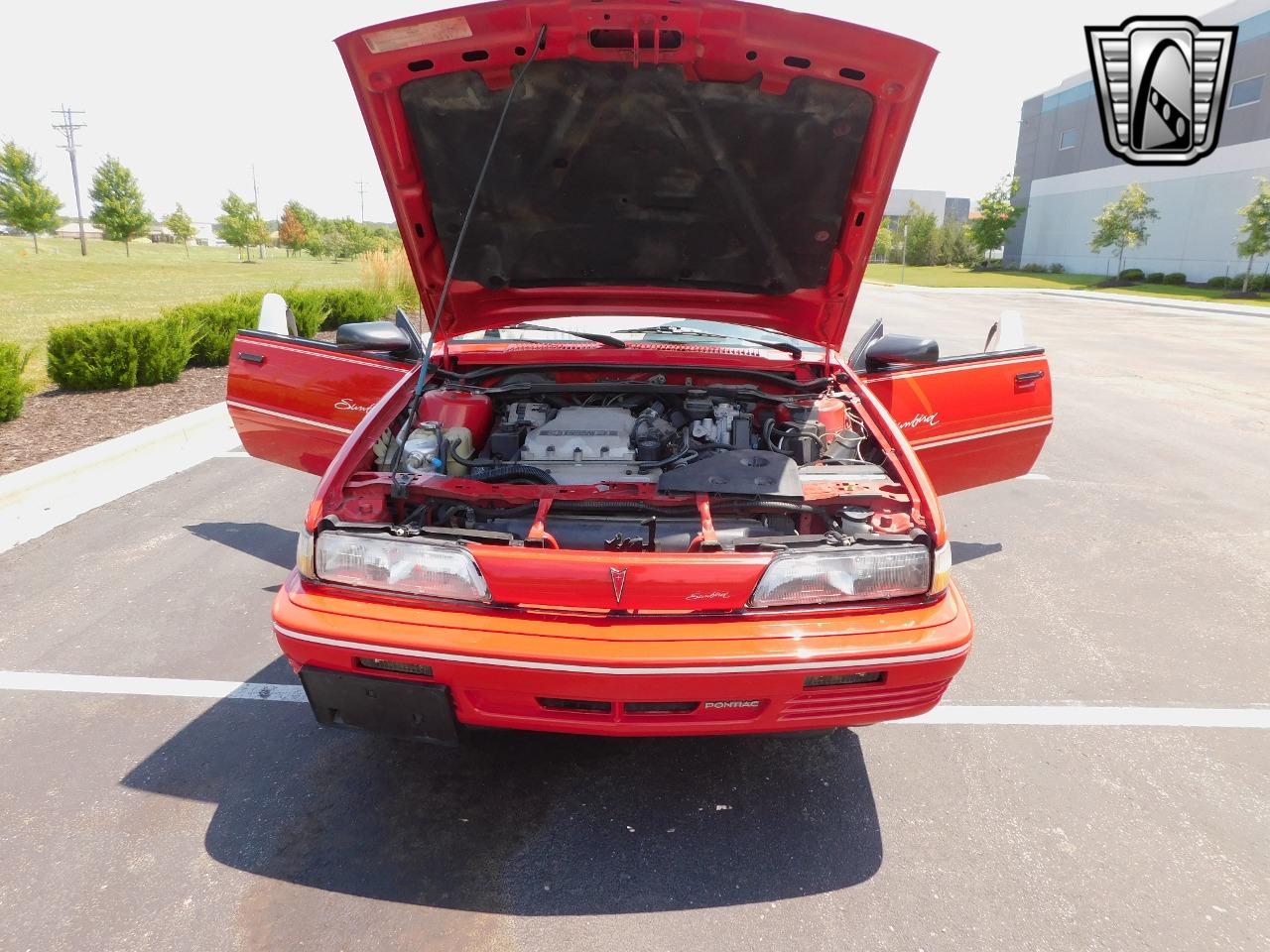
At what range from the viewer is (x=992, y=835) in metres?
2.46

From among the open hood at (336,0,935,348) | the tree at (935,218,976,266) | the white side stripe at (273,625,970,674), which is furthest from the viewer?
the tree at (935,218,976,266)

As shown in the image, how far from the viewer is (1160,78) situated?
2402 centimetres

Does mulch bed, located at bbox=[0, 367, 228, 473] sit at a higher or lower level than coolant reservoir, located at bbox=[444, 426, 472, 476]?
lower

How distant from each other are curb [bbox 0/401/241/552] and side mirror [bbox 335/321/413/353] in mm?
2428

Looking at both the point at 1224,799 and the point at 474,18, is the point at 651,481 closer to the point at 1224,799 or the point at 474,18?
the point at 474,18

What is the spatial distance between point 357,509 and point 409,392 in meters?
0.75

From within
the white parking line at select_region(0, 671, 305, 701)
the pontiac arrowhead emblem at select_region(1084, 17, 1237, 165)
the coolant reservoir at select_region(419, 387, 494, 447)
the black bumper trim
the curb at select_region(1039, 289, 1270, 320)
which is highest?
the pontiac arrowhead emblem at select_region(1084, 17, 1237, 165)

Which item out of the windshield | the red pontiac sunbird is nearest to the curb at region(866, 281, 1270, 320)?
the windshield

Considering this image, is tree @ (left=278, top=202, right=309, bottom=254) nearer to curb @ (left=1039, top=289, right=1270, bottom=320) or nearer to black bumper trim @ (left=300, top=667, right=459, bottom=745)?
curb @ (left=1039, top=289, right=1270, bottom=320)

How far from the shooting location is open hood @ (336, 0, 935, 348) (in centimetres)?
250

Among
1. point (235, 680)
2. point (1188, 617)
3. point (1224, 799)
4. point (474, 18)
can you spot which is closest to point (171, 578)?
point (235, 680)

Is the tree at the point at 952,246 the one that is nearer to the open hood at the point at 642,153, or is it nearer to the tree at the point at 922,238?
the tree at the point at 922,238

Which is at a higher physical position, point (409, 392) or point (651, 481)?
point (409, 392)

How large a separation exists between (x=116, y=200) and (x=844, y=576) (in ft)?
218
